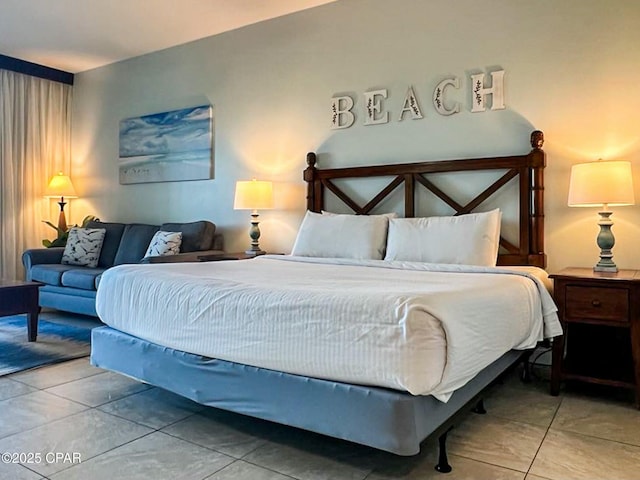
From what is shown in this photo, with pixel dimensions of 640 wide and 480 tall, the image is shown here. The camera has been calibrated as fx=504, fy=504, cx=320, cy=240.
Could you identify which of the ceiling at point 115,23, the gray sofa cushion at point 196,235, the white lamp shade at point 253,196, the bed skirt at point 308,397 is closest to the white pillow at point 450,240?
the bed skirt at point 308,397

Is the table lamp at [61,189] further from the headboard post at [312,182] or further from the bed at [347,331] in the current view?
the bed at [347,331]

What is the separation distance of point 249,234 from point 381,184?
134 cm

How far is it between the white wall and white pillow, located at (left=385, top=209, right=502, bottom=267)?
0.51 metres

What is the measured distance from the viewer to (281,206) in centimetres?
441

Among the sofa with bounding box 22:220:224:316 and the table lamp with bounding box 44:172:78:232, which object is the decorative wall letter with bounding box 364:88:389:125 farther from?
the table lamp with bounding box 44:172:78:232

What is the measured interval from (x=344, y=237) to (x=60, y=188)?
3792 millimetres

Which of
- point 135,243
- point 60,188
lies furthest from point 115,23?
point 60,188

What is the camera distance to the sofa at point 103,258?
4.23 metres

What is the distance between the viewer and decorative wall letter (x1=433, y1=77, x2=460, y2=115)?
3.53 meters

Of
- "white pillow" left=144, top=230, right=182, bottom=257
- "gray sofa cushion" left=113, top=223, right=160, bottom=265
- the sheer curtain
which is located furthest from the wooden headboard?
the sheer curtain

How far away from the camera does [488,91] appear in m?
3.41

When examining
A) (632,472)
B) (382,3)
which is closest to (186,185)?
(382,3)

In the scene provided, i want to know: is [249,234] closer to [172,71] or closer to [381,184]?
[381,184]

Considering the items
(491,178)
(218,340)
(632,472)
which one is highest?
(491,178)
